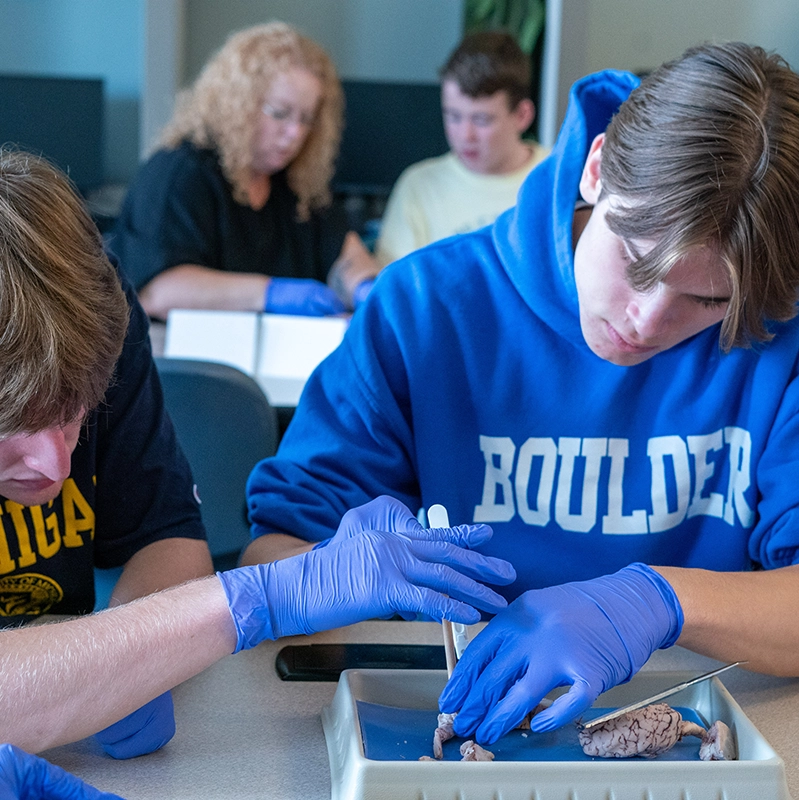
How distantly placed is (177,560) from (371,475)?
9.3 inches

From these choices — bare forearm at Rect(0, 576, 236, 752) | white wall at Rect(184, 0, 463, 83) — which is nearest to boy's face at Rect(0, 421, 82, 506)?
bare forearm at Rect(0, 576, 236, 752)

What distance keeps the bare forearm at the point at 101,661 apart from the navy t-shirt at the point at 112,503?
28cm

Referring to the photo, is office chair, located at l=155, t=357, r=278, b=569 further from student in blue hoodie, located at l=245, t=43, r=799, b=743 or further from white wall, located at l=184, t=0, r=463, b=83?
white wall, located at l=184, t=0, r=463, b=83

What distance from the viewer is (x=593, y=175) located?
1062 mm

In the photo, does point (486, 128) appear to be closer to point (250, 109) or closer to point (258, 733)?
point (250, 109)

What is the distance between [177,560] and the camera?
3.51ft

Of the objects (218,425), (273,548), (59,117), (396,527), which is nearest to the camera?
(396,527)

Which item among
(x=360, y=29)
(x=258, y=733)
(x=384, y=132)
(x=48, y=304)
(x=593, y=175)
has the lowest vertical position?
(x=258, y=733)

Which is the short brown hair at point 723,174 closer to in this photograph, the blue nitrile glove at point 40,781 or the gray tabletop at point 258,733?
the gray tabletop at point 258,733

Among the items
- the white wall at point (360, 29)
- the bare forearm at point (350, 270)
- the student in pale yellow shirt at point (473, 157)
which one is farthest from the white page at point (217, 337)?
the white wall at point (360, 29)

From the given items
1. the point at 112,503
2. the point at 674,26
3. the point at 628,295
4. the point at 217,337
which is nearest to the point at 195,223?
the point at 217,337

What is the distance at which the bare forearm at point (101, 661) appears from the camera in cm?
76

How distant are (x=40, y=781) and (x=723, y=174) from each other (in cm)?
74

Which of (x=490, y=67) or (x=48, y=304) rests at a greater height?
(x=490, y=67)
